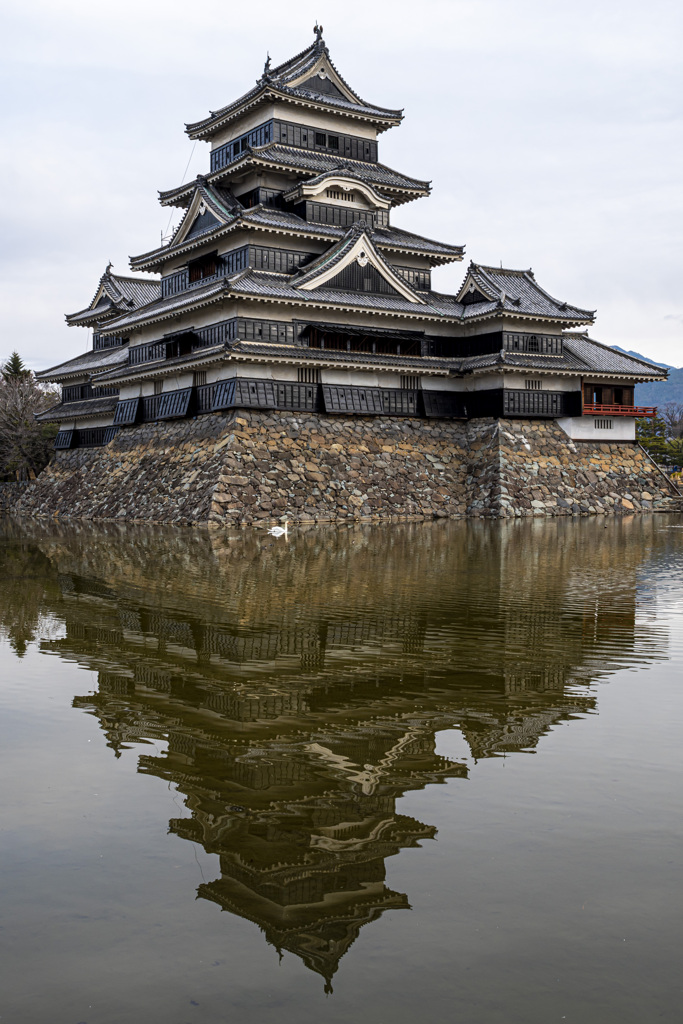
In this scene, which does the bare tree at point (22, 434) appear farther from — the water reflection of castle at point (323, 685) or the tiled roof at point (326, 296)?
the water reflection of castle at point (323, 685)

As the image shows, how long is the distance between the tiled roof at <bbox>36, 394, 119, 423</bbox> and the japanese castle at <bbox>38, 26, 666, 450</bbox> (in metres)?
4.18

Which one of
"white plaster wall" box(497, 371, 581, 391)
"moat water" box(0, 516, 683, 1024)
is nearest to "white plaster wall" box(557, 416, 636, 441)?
"white plaster wall" box(497, 371, 581, 391)

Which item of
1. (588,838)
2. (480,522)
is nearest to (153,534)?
(480,522)

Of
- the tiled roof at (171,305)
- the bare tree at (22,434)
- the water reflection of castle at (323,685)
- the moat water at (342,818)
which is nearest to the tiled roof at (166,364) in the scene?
the tiled roof at (171,305)

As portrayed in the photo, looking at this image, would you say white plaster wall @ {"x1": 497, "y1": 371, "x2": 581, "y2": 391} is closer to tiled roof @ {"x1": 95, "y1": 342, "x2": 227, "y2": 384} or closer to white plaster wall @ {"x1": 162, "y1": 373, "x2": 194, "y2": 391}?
tiled roof @ {"x1": 95, "y1": 342, "x2": 227, "y2": 384}

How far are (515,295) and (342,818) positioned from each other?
154 feet

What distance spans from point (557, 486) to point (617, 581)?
95.3 ft

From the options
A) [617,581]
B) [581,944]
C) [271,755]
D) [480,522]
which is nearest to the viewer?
[581,944]

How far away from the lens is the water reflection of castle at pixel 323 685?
18.8 ft

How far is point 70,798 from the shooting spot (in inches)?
269

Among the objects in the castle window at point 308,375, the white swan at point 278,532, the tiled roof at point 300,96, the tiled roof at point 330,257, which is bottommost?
the white swan at point 278,532

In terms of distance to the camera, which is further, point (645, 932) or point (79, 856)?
point (79, 856)

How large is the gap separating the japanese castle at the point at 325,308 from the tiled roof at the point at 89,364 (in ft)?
11.1

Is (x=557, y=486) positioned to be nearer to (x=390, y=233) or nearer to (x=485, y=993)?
(x=390, y=233)
